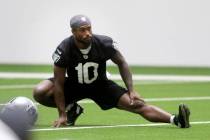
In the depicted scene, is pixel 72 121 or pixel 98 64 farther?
pixel 72 121

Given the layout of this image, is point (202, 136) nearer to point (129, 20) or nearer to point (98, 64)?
point (98, 64)

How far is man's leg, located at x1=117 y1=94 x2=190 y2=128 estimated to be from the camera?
7.24 metres

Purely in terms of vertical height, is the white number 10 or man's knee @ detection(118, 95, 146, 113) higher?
the white number 10

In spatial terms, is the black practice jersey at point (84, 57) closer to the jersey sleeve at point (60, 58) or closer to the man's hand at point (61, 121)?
the jersey sleeve at point (60, 58)

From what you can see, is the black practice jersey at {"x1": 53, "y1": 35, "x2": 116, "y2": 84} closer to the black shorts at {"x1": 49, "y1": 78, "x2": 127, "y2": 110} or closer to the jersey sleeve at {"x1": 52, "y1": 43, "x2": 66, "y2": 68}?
the jersey sleeve at {"x1": 52, "y1": 43, "x2": 66, "y2": 68}

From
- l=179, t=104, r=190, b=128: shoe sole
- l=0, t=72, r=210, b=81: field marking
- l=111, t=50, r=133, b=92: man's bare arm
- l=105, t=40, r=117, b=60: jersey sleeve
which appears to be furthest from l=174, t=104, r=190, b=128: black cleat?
l=0, t=72, r=210, b=81: field marking

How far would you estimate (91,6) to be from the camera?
21359mm

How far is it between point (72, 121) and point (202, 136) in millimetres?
Result: 1680

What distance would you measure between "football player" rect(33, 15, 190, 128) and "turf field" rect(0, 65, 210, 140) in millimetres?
208

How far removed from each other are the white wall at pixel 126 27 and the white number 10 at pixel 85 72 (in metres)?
13.9

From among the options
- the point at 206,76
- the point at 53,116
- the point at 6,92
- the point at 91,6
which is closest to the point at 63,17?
the point at 91,6

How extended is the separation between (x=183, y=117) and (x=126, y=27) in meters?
14.2

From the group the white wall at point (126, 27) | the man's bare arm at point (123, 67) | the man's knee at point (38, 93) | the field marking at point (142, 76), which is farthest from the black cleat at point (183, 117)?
the white wall at point (126, 27)

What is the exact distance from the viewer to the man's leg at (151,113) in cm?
724
